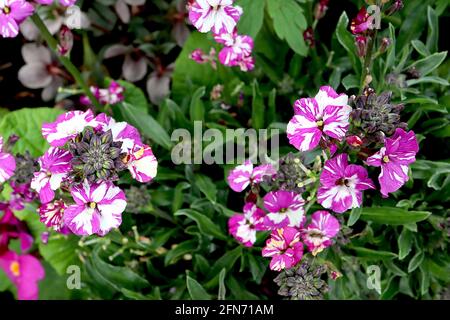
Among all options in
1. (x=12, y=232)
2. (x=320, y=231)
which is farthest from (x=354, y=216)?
(x=12, y=232)

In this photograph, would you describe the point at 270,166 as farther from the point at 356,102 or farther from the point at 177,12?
the point at 177,12

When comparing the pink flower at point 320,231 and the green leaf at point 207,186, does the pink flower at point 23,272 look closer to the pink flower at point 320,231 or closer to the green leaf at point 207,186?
the green leaf at point 207,186

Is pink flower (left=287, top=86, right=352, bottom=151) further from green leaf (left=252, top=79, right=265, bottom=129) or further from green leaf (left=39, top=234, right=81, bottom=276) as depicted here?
green leaf (left=39, top=234, right=81, bottom=276)

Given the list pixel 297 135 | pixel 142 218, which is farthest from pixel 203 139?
pixel 297 135

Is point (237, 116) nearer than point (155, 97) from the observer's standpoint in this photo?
Yes

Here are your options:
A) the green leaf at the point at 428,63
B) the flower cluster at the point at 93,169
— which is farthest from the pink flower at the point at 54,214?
the green leaf at the point at 428,63

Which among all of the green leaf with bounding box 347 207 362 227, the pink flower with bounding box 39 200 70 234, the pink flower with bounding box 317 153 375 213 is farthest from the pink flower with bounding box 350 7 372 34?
the pink flower with bounding box 39 200 70 234

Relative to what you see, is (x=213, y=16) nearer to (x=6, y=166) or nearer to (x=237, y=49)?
(x=237, y=49)
